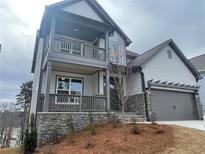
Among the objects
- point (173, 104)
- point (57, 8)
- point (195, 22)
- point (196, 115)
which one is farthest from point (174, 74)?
point (57, 8)

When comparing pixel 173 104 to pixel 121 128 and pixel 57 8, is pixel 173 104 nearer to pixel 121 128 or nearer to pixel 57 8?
pixel 121 128

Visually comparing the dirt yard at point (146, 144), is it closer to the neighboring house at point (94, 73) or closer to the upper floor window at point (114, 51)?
the neighboring house at point (94, 73)

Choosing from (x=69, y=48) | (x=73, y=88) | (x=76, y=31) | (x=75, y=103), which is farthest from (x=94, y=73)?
(x=76, y=31)

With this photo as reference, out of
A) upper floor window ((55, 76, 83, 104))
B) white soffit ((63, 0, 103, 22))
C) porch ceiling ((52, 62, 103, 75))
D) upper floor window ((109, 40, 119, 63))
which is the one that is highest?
white soffit ((63, 0, 103, 22))

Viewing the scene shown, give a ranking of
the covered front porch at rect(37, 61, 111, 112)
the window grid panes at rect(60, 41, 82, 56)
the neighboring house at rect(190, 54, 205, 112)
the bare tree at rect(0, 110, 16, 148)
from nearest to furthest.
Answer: the covered front porch at rect(37, 61, 111, 112), the window grid panes at rect(60, 41, 82, 56), the neighboring house at rect(190, 54, 205, 112), the bare tree at rect(0, 110, 16, 148)

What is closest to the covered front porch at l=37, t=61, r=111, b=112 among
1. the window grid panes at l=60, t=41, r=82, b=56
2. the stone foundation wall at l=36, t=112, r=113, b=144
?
the stone foundation wall at l=36, t=112, r=113, b=144

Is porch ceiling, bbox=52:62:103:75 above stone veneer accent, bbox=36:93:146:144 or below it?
above

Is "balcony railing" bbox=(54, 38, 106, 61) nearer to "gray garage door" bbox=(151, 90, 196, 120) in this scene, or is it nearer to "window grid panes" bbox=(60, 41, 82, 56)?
"window grid panes" bbox=(60, 41, 82, 56)

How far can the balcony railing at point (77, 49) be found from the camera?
10.2 metres

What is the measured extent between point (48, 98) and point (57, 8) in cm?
540

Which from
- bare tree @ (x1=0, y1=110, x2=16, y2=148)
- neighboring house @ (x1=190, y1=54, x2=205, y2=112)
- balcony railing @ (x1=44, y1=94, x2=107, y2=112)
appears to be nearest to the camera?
balcony railing @ (x1=44, y1=94, x2=107, y2=112)

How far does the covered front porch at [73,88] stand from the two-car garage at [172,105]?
391cm

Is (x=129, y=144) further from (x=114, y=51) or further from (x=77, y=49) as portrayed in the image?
(x=114, y=51)

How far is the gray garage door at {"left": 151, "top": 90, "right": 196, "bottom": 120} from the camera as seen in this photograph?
11.9 meters
